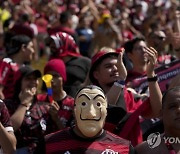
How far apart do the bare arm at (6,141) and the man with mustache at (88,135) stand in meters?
0.52

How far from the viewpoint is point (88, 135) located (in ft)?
13.0

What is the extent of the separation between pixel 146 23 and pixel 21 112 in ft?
37.3

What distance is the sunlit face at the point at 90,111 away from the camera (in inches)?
156

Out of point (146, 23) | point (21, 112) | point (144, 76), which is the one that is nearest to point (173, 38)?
point (144, 76)

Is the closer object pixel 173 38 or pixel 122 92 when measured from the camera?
pixel 122 92

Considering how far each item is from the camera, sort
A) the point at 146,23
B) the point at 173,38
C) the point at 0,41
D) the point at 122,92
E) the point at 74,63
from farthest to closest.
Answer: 1. the point at 146,23
2. the point at 0,41
3. the point at 74,63
4. the point at 173,38
5. the point at 122,92

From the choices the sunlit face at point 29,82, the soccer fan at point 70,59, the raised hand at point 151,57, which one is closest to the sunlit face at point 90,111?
the raised hand at point 151,57

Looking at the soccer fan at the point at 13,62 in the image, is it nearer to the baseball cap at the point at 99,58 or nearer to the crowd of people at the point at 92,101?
the crowd of people at the point at 92,101

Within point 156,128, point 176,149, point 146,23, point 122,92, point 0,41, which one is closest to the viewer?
point 176,149

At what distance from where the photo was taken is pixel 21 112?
5312 millimetres

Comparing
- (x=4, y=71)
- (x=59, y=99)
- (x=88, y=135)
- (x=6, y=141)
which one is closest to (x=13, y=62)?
(x=4, y=71)

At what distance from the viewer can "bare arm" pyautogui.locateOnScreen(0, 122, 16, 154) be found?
4.39 meters

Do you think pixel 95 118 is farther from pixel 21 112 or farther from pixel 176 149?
pixel 21 112

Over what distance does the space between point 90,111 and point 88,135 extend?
17 centimetres
